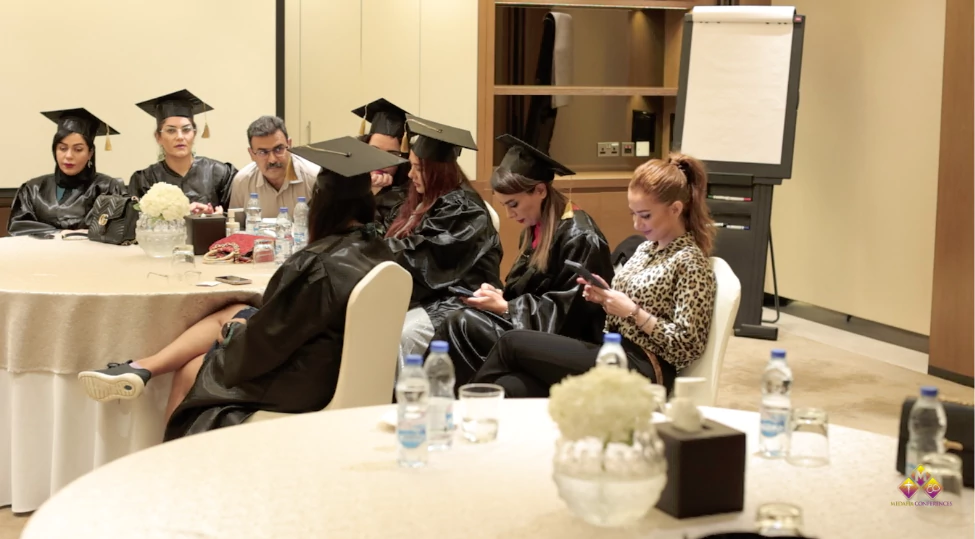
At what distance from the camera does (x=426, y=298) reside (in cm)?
418

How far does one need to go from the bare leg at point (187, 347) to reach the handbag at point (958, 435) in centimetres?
230

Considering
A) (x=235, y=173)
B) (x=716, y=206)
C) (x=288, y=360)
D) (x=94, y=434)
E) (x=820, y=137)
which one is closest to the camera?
(x=288, y=360)

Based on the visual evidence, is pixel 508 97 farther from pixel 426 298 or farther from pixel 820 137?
pixel 426 298

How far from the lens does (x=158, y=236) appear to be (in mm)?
4145

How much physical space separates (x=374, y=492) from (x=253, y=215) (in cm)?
322

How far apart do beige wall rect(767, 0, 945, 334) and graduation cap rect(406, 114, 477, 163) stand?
11.1ft

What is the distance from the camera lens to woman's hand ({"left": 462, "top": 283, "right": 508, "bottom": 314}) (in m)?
3.63

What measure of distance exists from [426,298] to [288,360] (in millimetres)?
1260

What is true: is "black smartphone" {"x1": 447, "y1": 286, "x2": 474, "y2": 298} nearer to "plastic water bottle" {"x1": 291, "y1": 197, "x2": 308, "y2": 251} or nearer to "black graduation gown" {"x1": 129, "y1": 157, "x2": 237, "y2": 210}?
"plastic water bottle" {"x1": 291, "y1": 197, "x2": 308, "y2": 251}

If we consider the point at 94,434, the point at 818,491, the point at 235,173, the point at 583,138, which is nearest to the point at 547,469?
the point at 818,491

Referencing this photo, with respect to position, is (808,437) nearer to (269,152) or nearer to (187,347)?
(187,347)

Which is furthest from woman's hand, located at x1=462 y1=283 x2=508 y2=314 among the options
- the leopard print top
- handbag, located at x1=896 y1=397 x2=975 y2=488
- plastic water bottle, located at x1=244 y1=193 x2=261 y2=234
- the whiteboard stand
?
the whiteboard stand

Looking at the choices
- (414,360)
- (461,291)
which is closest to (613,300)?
(461,291)

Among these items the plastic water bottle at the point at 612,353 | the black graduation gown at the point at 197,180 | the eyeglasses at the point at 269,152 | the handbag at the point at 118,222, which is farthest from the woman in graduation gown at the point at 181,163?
the plastic water bottle at the point at 612,353
